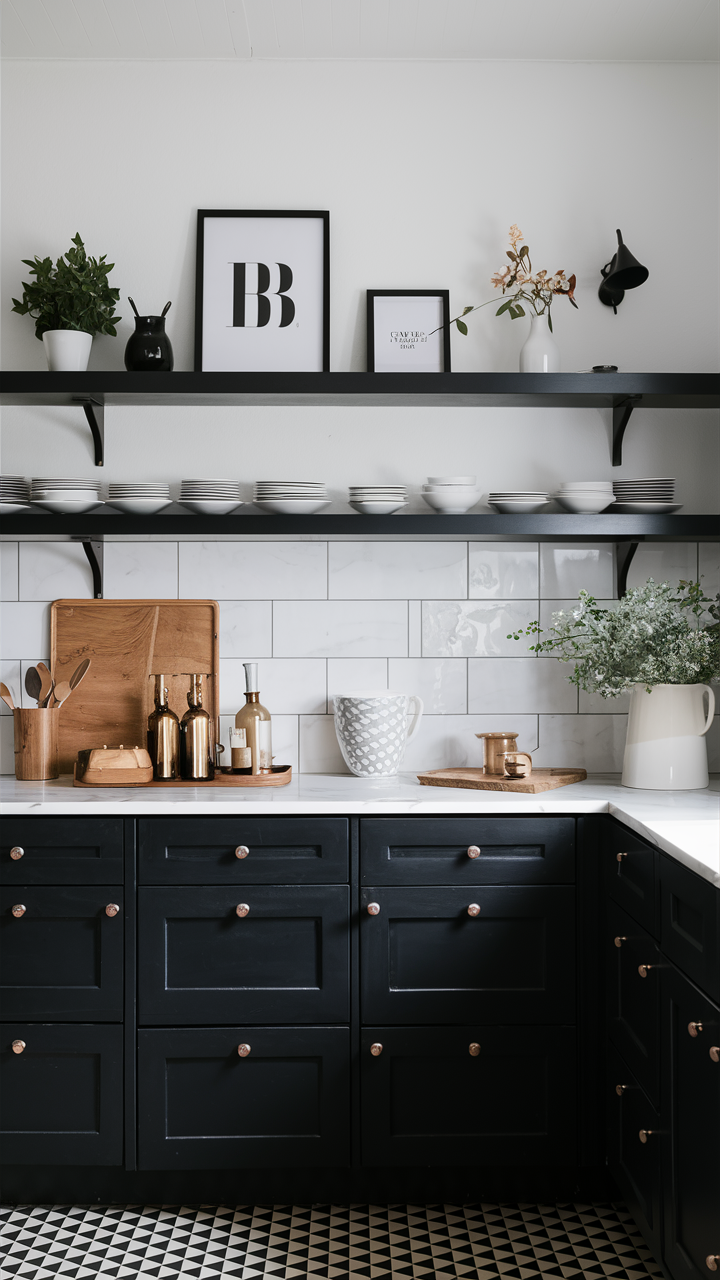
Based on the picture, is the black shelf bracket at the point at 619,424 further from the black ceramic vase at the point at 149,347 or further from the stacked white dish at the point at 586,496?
the black ceramic vase at the point at 149,347

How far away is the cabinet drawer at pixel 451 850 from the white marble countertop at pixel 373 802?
0.11 feet

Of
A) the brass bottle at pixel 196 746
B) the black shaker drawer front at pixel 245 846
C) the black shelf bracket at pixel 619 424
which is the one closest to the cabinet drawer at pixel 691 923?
the black shaker drawer front at pixel 245 846

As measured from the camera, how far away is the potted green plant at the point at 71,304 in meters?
2.64

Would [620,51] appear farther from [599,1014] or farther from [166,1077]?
[166,1077]

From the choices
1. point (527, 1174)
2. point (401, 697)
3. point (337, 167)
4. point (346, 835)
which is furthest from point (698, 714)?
point (337, 167)

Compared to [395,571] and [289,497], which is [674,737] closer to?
[395,571]

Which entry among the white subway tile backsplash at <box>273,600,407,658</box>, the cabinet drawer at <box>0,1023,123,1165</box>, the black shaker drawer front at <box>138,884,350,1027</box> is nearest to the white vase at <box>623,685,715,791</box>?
the white subway tile backsplash at <box>273,600,407,658</box>

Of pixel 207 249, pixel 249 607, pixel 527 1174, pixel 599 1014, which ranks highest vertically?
pixel 207 249

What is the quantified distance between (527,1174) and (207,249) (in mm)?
2572

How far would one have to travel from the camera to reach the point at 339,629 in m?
2.84

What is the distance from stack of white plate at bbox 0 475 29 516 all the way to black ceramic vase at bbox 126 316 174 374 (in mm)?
430

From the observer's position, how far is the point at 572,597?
285 centimetres

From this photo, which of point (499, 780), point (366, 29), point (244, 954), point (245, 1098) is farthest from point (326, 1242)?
point (366, 29)

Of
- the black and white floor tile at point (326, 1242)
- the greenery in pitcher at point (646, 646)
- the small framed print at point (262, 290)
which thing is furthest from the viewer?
the small framed print at point (262, 290)
